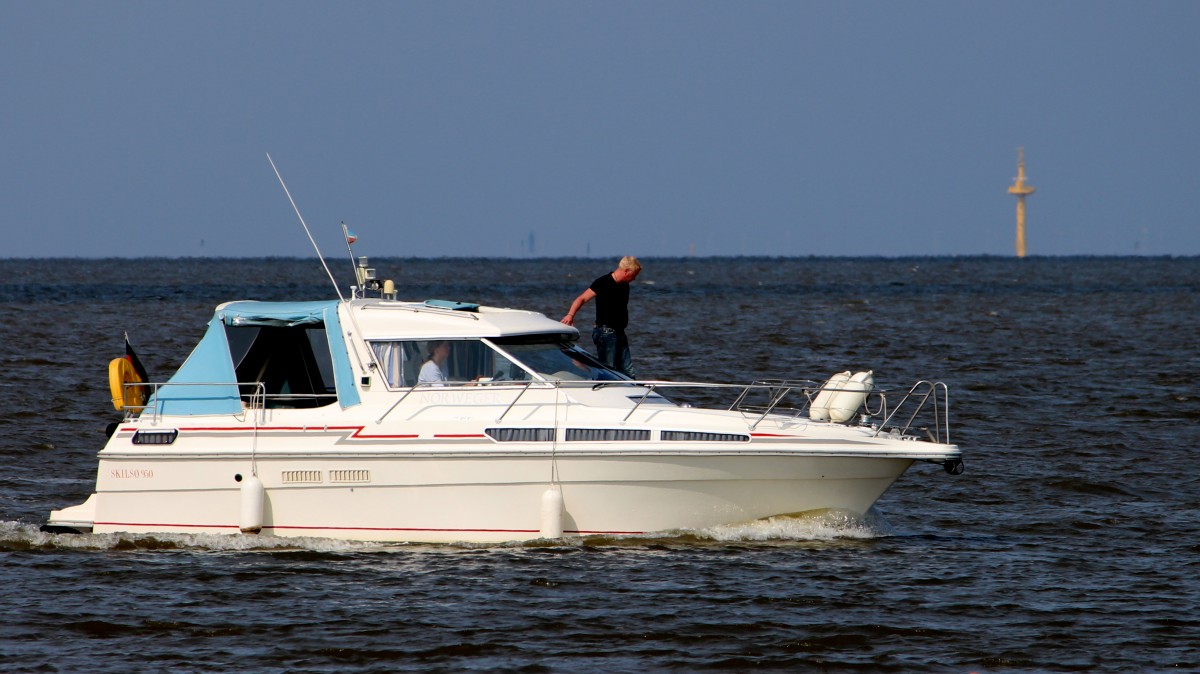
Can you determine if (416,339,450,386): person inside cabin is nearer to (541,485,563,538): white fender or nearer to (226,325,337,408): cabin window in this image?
(226,325,337,408): cabin window

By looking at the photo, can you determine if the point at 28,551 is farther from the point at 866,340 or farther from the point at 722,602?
the point at 866,340

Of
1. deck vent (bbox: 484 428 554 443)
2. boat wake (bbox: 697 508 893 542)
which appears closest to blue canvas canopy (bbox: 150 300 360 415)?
deck vent (bbox: 484 428 554 443)

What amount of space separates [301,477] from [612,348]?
3.38m

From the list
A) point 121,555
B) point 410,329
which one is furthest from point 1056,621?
point 121,555

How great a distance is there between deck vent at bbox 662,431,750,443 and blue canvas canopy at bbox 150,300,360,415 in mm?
2685

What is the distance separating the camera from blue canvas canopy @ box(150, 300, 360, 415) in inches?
515

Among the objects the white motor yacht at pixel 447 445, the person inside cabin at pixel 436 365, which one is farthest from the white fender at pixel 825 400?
the person inside cabin at pixel 436 365

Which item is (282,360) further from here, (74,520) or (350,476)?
(74,520)

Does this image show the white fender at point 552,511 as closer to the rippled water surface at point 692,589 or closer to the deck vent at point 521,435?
the rippled water surface at point 692,589

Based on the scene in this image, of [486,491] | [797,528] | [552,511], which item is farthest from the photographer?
[797,528]

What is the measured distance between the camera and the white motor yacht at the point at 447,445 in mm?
12289

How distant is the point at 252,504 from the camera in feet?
41.6

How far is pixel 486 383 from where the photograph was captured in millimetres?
13023

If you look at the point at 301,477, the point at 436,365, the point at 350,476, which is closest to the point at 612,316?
the point at 436,365
